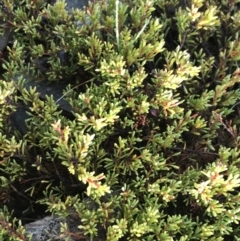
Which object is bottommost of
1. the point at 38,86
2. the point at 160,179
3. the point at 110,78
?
the point at 160,179

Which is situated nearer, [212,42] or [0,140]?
[0,140]

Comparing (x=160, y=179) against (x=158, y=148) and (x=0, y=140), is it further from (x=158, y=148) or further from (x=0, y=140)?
(x=0, y=140)

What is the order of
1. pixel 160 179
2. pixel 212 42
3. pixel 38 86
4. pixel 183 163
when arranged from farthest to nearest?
pixel 212 42 → pixel 38 86 → pixel 183 163 → pixel 160 179

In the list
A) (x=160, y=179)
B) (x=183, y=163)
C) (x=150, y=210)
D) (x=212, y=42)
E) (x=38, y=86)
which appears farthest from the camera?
(x=212, y=42)

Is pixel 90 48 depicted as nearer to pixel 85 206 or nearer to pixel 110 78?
pixel 110 78

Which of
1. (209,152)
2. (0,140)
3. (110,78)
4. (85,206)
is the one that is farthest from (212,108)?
(0,140)

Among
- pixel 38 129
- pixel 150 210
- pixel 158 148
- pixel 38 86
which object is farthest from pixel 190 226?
pixel 38 86

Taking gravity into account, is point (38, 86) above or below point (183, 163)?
above
